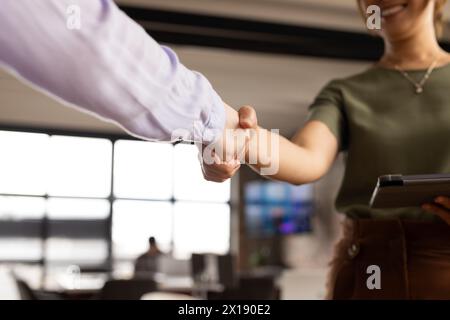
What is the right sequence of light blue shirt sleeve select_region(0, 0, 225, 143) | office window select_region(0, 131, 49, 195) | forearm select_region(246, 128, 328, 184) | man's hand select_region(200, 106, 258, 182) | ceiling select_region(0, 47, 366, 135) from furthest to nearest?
office window select_region(0, 131, 49, 195) < ceiling select_region(0, 47, 366, 135) < forearm select_region(246, 128, 328, 184) < man's hand select_region(200, 106, 258, 182) < light blue shirt sleeve select_region(0, 0, 225, 143)

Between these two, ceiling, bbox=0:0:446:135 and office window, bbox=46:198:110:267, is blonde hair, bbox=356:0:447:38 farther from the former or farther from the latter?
office window, bbox=46:198:110:267

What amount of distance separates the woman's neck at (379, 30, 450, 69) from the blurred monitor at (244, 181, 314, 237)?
9.10 meters

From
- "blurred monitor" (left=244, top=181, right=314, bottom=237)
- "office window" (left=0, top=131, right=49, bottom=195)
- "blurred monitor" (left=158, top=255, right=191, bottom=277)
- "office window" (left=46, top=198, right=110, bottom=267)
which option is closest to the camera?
"blurred monitor" (left=158, top=255, right=191, bottom=277)

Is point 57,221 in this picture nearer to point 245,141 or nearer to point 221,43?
point 221,43

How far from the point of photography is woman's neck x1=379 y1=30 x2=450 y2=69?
1.13m

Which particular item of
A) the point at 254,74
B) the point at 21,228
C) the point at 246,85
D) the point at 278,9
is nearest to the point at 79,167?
the point at 21,228

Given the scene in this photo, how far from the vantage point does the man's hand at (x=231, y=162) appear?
2.36ft

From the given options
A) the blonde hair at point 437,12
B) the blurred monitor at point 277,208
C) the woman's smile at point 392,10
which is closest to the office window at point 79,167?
the blurred monitor at point 277,208

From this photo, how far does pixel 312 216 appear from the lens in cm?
1033

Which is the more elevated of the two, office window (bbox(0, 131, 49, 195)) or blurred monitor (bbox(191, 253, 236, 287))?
office window (bbox(0, 131, 49, 195))

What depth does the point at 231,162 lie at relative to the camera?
0.73 metres

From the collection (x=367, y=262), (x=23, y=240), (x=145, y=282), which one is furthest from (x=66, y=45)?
(x=23, y=240)

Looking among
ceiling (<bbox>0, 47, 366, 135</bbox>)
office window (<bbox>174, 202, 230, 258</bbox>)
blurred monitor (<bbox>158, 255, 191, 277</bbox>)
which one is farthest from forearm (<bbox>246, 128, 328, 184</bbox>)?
office window (<bbox>174, 202, 230, 258</bbox>)
